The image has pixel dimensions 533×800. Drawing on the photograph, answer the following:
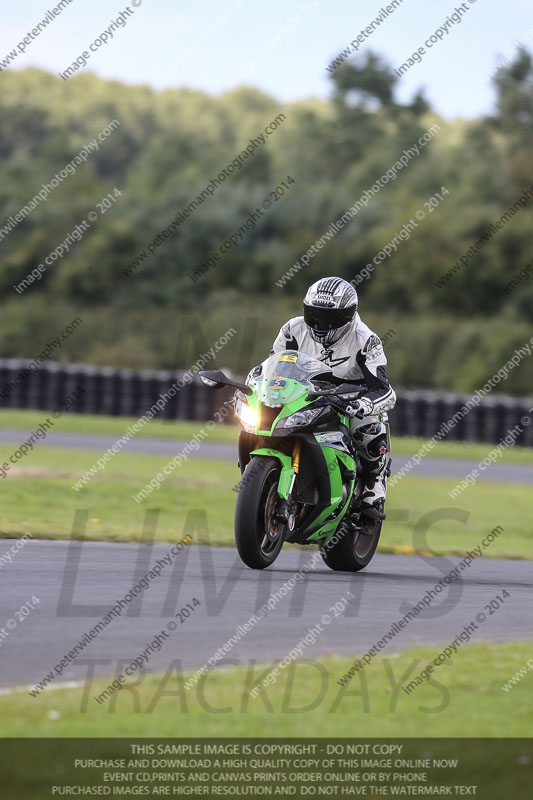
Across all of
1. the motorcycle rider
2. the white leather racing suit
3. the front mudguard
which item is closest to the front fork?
the front mudguard

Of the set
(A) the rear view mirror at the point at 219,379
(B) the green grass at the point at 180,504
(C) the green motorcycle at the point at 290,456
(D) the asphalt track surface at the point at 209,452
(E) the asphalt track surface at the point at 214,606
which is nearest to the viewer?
(E) the asphalt track surface at the point at 214,606

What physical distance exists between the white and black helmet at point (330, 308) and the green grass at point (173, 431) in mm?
16560

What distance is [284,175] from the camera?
75062 millimetres

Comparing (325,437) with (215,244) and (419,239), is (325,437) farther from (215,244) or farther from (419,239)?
(215,244)

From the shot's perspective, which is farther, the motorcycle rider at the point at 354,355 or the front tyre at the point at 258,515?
the motorcycle rider at the point at 354,355

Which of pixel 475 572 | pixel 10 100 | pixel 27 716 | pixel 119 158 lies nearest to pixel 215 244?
pixel 475 572

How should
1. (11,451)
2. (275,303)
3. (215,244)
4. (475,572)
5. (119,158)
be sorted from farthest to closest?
(119,158), (215,244), (275,303), (11,451), (475,572)

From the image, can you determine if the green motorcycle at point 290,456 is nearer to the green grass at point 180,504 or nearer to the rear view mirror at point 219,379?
the rear view mirror at point 219,379

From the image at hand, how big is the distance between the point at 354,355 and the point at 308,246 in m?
48.5

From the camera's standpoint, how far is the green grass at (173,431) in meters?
28.1

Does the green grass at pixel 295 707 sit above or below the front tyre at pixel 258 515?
above

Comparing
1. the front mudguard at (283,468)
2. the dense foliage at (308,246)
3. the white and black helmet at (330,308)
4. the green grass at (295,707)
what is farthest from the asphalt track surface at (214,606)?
the dense foliage at (308,246)

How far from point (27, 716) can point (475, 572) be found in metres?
6.10

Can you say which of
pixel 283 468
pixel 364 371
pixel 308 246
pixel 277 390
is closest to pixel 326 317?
pixel 364 371
